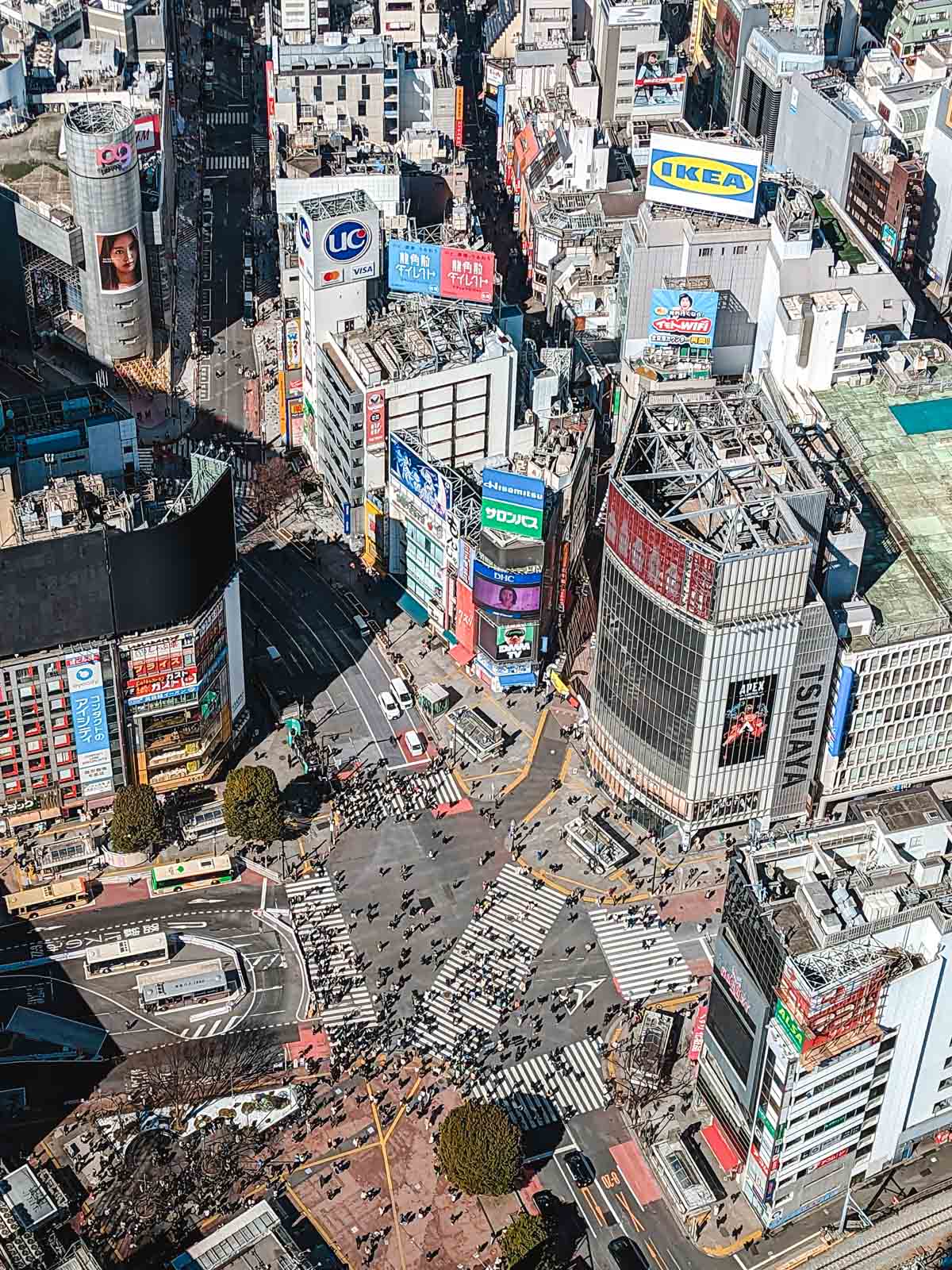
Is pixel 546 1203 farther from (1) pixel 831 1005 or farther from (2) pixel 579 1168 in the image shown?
(1) pixel 831 1005

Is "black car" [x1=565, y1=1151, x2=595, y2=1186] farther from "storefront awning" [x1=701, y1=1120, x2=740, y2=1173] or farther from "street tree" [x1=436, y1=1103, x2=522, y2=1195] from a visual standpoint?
"storefront awning" [x1=701, y1=1120, x2=740, y2=1173]

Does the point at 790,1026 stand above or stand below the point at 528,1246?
above

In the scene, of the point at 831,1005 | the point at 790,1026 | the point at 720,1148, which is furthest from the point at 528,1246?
the point at 831,1005

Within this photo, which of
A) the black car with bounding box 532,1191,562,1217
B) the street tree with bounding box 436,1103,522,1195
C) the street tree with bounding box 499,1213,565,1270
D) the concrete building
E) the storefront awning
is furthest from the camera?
the storefront awning

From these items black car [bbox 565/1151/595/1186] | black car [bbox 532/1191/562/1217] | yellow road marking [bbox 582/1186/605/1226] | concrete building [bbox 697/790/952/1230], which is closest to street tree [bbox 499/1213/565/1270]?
black car [bbox 532/1191/562/1217]

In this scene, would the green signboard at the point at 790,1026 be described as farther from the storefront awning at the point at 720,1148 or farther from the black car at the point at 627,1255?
the black car at the point at 627,1255

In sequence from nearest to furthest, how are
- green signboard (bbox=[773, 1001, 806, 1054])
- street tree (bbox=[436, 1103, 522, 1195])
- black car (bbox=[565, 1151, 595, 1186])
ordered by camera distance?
green signboard (bbox=[773, 1001, 806, 1054]) → street tree (bbox=[436, 1103, 522, 1195]) → black car (bbox=[565, 1151, 595, 1186])

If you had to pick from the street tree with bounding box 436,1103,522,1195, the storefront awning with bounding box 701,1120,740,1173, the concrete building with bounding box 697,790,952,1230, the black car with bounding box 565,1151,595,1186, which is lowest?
the black car with bounding box 565,1151,595,1186
